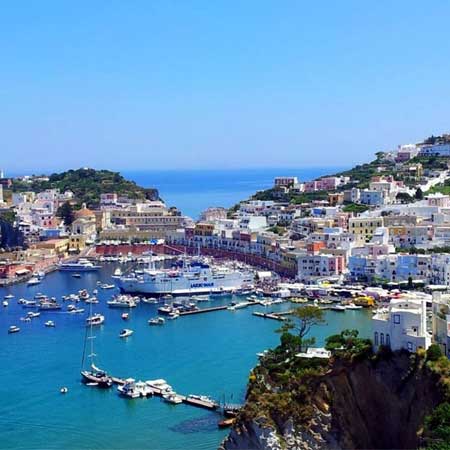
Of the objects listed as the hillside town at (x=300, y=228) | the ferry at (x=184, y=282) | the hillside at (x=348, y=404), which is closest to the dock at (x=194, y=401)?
the hillside at (x=348, y=404)

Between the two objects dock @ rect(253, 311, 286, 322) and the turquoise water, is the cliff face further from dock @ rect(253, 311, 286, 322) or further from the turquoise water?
dock @ rect(253, 311, 286, 322)

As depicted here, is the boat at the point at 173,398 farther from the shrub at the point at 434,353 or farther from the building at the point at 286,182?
the building at the point at 286,182

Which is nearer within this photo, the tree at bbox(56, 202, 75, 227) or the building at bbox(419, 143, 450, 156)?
the tree at bbox(56, 202, 75, 227)

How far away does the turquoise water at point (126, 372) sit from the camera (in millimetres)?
11844

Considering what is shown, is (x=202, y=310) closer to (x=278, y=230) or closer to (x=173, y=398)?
(x=173, y=398)

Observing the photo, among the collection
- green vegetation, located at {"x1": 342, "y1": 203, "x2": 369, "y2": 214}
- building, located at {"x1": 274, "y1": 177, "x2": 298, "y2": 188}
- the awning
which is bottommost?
the awning

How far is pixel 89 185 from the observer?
1608 inches

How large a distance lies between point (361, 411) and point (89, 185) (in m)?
31.5

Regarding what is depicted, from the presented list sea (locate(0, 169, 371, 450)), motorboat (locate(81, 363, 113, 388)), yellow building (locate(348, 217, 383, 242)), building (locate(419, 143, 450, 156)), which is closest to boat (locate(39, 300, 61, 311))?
sea (locate(0, 169, 371, 450))

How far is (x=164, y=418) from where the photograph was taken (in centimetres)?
1242

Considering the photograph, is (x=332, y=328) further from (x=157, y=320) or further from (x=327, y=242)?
(x=327, y=242)

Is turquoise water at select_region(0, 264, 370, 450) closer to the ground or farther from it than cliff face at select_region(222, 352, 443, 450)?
closer to the ground

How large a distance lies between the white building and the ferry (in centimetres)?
1183

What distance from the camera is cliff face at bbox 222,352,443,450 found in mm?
10016
